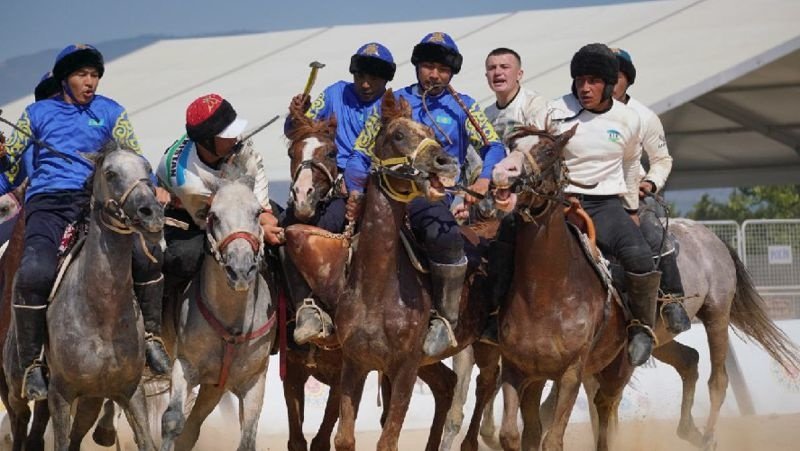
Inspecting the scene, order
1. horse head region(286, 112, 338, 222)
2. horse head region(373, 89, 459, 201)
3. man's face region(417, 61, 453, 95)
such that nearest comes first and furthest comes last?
1. horse head region(373, 89, 459, 201)
2. horse head region(286, 112, 338, 222)
3. man's face region(417, 61, 453, 95)

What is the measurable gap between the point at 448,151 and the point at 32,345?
3037 mm

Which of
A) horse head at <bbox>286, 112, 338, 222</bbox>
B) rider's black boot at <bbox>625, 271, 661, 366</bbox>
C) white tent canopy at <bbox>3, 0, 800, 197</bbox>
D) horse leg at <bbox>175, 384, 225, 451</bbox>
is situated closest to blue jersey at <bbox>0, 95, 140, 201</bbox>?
horse head at <bbox>286, 112, 338, 222</bbox>

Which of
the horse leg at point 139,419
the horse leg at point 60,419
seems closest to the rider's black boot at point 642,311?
the horse leg at point 139,419

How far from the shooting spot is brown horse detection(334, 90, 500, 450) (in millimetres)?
8078

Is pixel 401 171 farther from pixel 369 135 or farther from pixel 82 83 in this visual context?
pixel 82 83

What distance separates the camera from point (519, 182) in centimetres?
800

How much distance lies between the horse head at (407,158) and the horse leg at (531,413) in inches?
69.7

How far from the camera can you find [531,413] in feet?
29.5

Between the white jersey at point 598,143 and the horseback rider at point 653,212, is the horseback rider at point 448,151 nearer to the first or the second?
the white jersey at point 598,143

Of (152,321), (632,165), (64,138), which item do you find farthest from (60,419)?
(632,165)

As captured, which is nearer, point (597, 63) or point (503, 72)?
point (597, 63)

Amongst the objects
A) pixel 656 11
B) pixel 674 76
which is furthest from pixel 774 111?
pixel 674 76

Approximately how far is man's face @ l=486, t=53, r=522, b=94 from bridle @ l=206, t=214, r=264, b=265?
9.31 ft

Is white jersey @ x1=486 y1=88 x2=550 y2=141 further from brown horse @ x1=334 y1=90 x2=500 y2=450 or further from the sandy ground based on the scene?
the sandy ground
